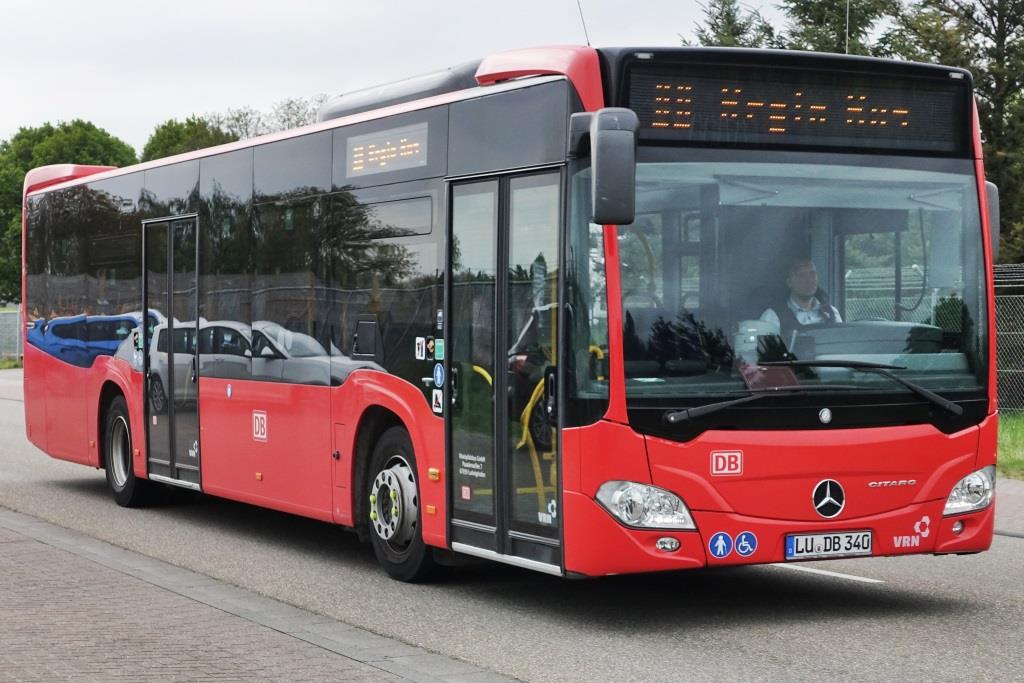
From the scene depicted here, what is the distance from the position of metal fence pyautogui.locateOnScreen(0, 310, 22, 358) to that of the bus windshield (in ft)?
182

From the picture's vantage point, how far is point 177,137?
97.6 meters

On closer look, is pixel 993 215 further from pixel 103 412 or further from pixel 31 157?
pixel 31 157

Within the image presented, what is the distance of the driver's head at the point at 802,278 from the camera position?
8.39 meters

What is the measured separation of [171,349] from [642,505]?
21.8 feet

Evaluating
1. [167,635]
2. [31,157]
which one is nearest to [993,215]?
[167,635]

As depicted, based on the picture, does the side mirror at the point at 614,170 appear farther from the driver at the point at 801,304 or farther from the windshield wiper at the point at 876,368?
the windshield wiper at the point at 876,368

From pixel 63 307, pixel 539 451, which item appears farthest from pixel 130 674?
pixel 63 307

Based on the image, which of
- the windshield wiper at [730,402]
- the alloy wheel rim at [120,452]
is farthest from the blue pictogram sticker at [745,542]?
the alloy wheel rim at [120,452]

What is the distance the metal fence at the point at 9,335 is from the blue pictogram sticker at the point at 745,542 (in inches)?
2187

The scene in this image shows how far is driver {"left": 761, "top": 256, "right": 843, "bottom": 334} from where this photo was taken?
8.33 meters

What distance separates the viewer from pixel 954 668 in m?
7.32

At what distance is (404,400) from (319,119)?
9.24 ft

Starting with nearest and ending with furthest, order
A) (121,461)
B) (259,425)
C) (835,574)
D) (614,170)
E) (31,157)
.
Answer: (614,170) → (835,574) → (259,425) → (121,461) → (31,157)

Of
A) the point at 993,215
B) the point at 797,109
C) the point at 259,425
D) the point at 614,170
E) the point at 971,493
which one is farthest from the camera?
the point at 259,425
